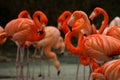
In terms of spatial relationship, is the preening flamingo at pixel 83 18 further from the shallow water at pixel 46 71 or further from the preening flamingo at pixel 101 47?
the shallow water at pixel 46 71

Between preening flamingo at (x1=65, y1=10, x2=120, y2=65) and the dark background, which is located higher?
the dark background

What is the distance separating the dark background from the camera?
16438 millimetres

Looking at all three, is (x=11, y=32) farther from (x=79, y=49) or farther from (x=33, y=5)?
(x=33, y=5)

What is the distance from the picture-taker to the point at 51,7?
17.1m

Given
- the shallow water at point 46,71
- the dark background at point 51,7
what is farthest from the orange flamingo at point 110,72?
the dark background at point 51,7

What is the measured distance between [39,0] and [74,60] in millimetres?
6300

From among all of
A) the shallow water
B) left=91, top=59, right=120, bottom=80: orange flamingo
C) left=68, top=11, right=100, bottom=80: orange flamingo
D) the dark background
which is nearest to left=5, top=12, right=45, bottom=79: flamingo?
left=68, top=11, right=100, bottom=80: orange flamingo

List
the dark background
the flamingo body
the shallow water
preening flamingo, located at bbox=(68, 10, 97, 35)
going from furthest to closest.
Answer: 1. the dark background
2. the shallow water
3. the flamingo body
4. preening flamingo, located at bbox=(68, 10, 97, 35)

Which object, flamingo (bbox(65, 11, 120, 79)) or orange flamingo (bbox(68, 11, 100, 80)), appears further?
orange flamingo (bbox(68, 11, 100, 80))

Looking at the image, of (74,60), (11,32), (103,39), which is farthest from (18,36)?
(74,60)

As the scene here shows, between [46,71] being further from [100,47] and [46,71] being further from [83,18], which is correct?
[100,47]

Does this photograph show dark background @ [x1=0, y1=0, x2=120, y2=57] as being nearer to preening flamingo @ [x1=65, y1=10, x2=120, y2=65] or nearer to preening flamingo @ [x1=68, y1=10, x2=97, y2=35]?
preening flamingo @ [x1=68, y1=10, x2=97, y2=35]

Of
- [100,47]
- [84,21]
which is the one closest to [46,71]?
[84,21]

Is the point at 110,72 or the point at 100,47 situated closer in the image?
the point at 110,72
